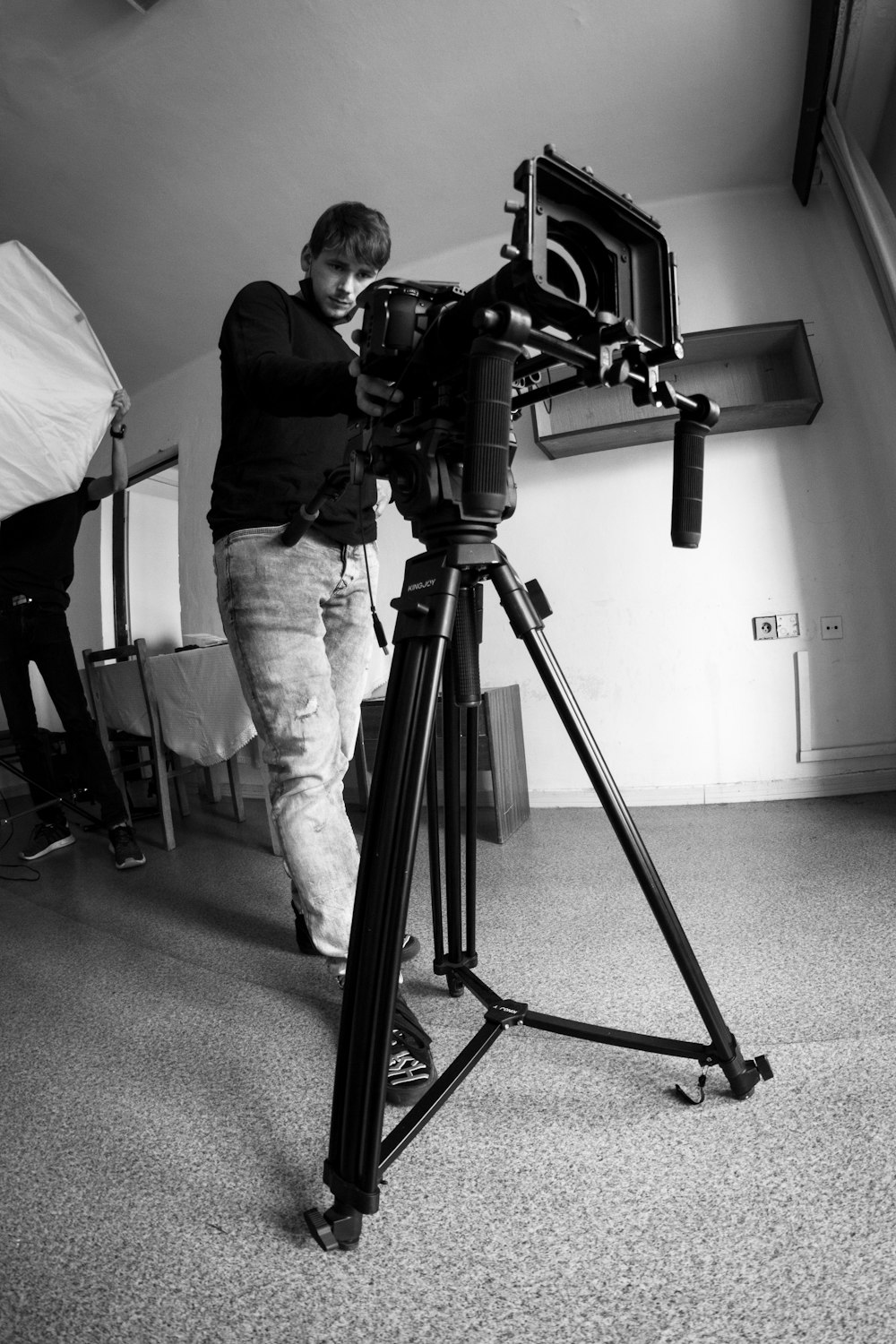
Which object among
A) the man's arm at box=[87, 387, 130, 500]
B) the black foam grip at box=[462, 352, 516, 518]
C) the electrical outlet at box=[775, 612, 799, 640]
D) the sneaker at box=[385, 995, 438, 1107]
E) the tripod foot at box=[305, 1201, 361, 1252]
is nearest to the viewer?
the black foam grip at box=[462, 352, 516, 518]

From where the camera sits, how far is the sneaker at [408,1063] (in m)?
0.96

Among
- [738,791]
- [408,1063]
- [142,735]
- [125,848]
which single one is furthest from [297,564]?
[738,791]

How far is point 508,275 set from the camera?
59cm

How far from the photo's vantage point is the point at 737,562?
2.63 meters

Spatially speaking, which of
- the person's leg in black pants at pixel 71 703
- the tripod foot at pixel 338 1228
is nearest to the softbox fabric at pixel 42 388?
the person's leg in black pants at pixel 71 703

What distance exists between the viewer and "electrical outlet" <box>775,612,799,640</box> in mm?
2582

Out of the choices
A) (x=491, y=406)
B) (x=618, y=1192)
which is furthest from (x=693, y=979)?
(x=491, y=406)

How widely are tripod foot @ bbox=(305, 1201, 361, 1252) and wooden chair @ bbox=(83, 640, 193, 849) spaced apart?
2.10 m

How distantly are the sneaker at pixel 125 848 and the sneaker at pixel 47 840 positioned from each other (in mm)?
435

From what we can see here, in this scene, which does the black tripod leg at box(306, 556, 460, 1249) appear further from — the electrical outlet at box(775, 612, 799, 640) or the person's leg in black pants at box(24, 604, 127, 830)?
the electrical outlet at box(775, 612, 799, 640)

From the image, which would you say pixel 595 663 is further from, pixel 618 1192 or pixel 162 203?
pixel 162 203

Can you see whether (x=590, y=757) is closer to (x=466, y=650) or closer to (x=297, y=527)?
(x=466, y=650)

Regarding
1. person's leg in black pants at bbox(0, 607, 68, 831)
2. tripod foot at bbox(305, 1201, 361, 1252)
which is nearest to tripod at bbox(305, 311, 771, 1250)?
tripod foot at bbox(305, 1201, 361, 1252)

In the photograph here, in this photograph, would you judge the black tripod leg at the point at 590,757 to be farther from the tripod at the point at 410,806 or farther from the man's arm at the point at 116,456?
the man's arm at the point at 116,456
